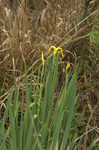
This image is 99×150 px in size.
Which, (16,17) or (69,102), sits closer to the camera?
(69,102)

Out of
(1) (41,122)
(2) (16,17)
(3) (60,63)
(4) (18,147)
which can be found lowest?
(4) (18,147)

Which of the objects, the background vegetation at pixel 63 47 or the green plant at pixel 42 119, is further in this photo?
the background vegetation at pixel 63 47

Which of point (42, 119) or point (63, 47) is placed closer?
point (42, 119)

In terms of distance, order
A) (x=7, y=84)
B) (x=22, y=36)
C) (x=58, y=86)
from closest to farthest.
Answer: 1. (x=58, y=86)
2. (x=7, y=84)
3. (x=22, y=36)

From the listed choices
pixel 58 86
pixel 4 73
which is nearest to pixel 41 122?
pixel 58 86

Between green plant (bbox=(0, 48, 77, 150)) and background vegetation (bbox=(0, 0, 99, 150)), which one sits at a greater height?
background vegetation (bbox=(0, 0, 99, 150))

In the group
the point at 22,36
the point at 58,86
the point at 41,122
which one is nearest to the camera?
the point at 41,122

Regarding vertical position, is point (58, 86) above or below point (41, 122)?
above

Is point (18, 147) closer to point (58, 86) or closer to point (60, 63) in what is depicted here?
point (58, 86)

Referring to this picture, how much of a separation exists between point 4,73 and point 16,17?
0.40m

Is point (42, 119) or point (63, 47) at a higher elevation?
point (63, 47)

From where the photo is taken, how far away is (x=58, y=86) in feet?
5.57

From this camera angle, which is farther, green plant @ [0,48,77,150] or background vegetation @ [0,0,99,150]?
background vegetation @ [0,0,99,150]

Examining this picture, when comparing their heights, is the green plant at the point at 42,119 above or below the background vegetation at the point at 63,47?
below
